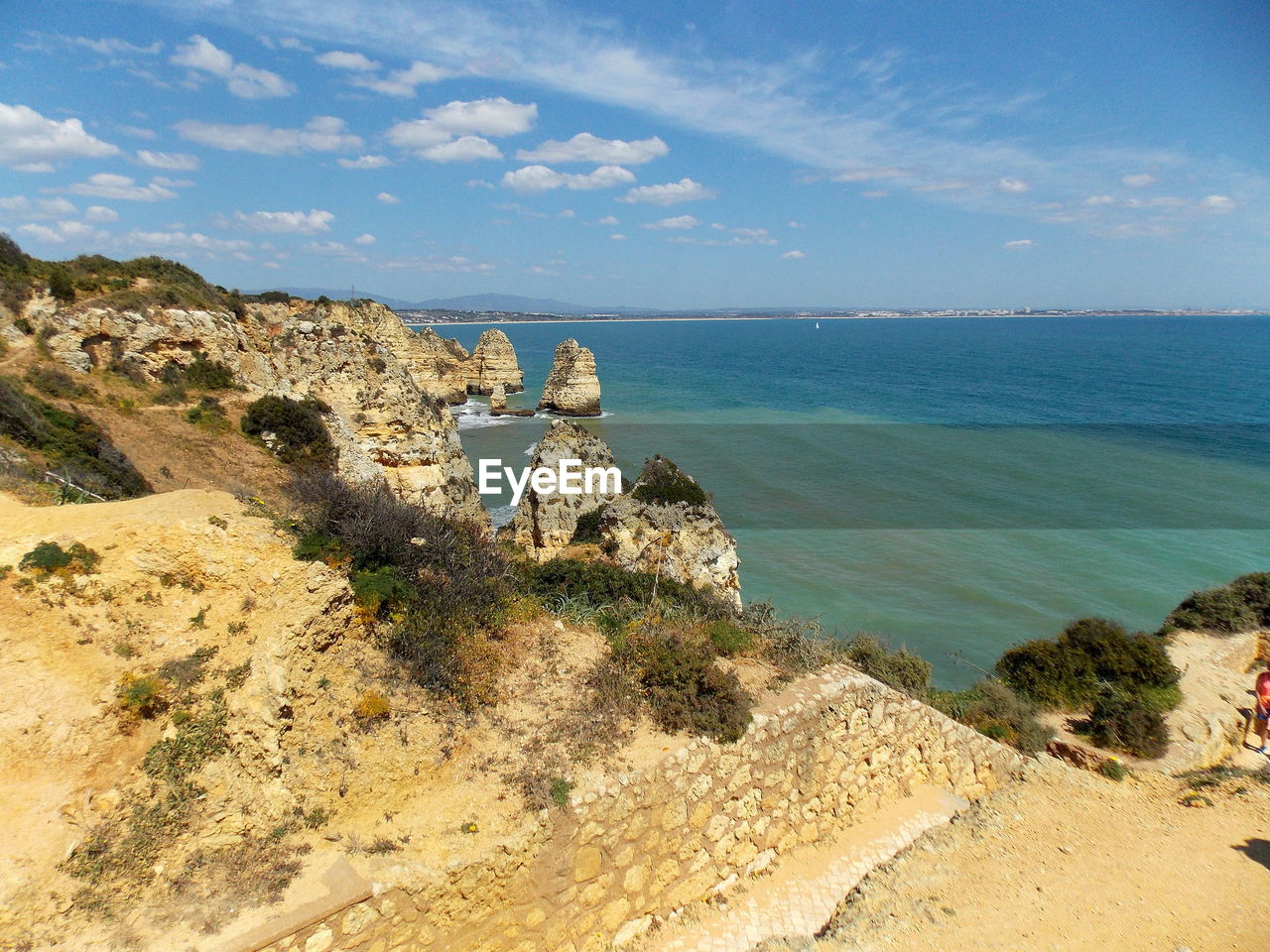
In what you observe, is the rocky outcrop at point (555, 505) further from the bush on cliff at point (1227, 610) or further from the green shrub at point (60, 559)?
the bush on cliff at point (1227, 610)

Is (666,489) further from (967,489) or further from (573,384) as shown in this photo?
(573,384)

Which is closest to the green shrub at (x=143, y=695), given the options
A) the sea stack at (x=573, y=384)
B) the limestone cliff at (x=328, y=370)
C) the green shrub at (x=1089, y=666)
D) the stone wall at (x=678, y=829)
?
the stone wall at (x=678, y=829)

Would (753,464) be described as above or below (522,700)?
below

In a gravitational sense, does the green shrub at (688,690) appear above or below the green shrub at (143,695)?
below

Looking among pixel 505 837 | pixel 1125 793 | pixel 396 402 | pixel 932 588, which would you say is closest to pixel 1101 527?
pixel 932 588

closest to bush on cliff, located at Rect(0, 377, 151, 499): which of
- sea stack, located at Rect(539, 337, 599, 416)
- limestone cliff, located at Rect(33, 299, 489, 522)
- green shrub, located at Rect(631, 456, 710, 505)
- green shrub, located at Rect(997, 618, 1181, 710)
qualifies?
limestone cliff, located at Rect(33, 299, 489, 522)

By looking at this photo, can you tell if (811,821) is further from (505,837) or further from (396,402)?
(396,402)

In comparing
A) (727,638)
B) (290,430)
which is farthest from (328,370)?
(727,638)
